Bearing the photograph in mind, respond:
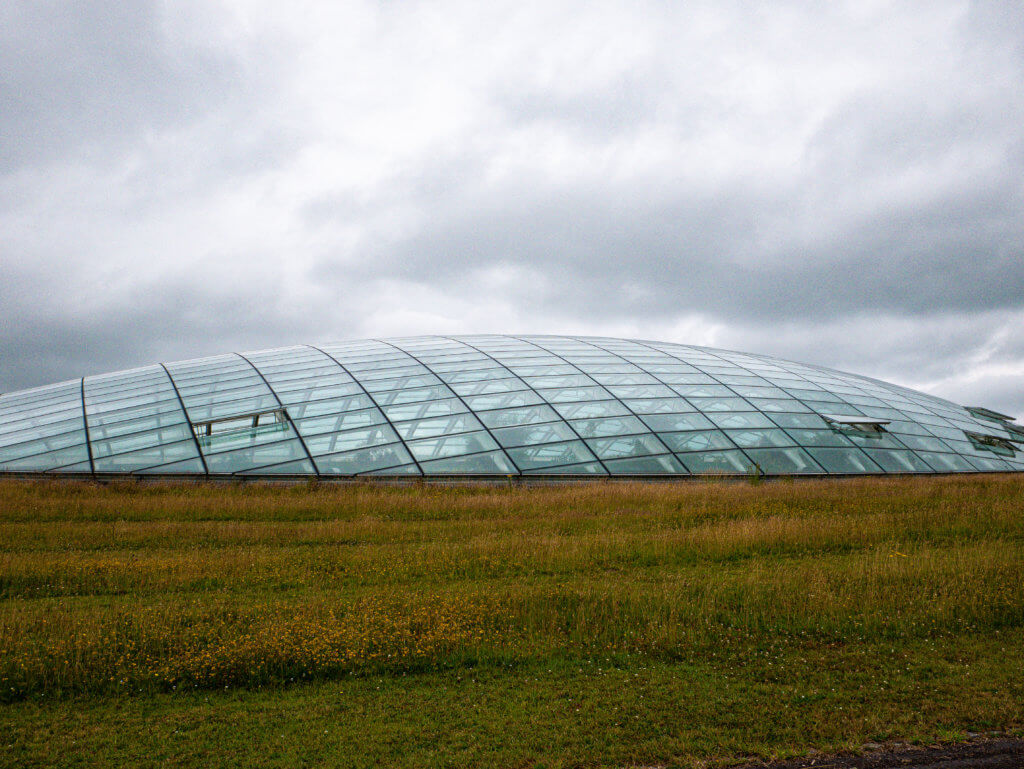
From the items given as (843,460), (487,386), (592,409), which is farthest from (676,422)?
(487,386)

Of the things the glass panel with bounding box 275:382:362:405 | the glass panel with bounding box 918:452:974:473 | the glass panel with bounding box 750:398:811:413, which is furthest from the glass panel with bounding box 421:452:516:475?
the glass panel with bounding box 918:452:974:473

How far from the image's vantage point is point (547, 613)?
1025 centimetres

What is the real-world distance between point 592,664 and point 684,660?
1.28 meters

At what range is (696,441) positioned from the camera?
27500mm

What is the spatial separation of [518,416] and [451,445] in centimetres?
371

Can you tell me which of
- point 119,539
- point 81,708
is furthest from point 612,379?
point 81,708

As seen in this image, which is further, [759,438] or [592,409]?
[592,409]

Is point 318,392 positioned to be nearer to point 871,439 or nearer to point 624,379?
point 624,379

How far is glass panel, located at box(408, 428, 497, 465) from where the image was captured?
24828 mm

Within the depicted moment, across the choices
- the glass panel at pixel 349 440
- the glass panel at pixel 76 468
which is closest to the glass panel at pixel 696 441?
the glass panel at pixel 349 440

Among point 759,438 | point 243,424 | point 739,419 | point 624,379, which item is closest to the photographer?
point 243,424

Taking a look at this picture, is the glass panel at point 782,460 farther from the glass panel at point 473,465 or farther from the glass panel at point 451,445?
the glass panel at point 451,445

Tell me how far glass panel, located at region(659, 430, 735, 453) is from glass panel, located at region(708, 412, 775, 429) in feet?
3.86

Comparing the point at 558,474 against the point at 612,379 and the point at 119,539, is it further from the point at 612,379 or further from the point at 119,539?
the point at 119,539
